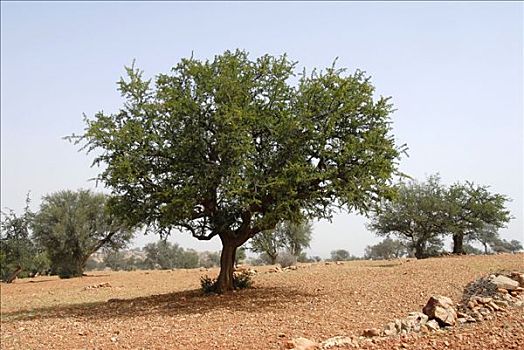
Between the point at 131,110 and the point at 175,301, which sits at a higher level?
the point at 131,110

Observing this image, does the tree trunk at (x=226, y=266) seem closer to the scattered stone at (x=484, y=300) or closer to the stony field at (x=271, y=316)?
the stony field at (x=271, y=316)

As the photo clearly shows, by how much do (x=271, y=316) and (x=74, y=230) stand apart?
3227cm

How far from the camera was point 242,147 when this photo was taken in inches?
600

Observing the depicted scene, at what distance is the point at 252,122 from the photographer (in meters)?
15.9

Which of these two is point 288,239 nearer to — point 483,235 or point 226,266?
point 483,235

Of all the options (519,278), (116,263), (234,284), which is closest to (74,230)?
(234,284)

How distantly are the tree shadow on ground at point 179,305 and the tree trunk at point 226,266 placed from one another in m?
0.57

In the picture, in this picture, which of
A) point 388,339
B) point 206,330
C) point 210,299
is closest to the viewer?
point 388,339

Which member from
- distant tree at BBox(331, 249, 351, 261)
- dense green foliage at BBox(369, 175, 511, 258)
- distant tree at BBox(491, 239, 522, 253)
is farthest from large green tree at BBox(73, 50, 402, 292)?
distant tree at BBox(331, 249, 351, 261)

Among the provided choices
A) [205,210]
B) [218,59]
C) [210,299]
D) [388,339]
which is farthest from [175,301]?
[388,339]

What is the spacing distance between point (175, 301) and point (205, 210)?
3520mm

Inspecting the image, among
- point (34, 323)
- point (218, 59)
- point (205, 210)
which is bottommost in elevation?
point (34, 323)

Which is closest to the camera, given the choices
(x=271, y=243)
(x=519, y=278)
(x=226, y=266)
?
(x=519, y=278)

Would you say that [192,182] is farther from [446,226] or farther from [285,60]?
[446,226]
